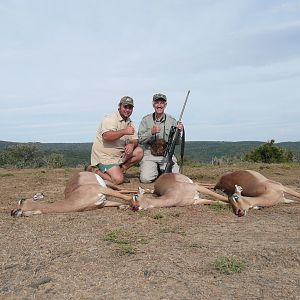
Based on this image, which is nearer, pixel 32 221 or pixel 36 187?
pixel 32 221

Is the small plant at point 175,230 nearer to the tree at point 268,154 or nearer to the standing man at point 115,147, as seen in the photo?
the standing man at point 115,147

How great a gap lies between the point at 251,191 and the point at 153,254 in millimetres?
3283

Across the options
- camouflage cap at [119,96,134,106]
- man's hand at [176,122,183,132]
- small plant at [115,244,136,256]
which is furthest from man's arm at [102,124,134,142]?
small plant at [115,244,136,256]

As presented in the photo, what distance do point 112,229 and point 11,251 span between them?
125 cm

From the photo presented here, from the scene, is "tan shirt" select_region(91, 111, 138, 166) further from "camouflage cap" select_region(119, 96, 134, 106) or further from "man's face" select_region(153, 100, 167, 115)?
"man's face" select_region(153, 100, 167, 115)

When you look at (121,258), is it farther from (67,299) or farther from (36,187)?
(36,187)

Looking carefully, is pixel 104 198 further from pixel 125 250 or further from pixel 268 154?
pixel 268 154

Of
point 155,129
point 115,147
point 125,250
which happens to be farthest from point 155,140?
point 125,250

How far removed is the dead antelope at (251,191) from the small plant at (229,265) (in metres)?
2.18

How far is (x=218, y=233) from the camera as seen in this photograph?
15.9 ft

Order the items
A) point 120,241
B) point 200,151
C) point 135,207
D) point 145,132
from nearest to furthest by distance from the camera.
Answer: point 120,241
point 135,207
point 145,132
point 200,151

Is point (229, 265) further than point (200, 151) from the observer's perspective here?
No

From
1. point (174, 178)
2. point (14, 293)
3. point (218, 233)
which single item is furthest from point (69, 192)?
point (14, 293)

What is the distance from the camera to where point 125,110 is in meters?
8.84
